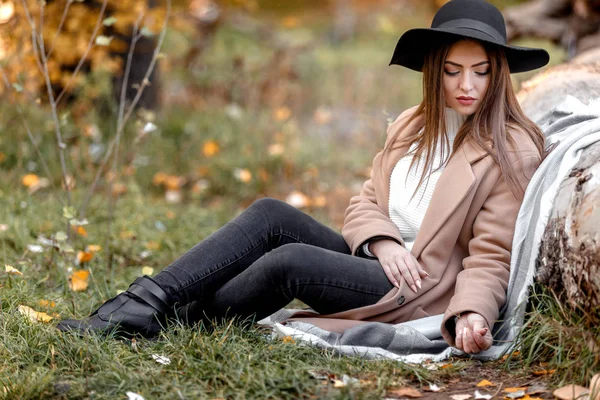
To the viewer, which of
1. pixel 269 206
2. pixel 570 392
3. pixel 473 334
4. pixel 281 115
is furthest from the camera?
pixel 281 115

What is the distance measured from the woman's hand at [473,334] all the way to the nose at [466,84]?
0.74 m

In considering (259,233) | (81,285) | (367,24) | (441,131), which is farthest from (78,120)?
(367,24)

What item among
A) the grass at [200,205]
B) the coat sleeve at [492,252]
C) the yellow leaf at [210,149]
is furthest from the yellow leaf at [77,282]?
the yellow leaf at [210,149]

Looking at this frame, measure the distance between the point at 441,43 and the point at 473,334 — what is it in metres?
0.98

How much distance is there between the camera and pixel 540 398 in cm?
Result: 204

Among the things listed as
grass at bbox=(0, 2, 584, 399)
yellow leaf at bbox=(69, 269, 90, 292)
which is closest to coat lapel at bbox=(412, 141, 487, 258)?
grass at bbox=(0, 2, 584, 399)

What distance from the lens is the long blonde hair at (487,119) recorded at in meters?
2.42

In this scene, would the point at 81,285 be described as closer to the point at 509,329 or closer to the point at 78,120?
the point at 509,329

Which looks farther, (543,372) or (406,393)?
(543,372)

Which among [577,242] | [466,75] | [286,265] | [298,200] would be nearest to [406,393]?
[286,265]

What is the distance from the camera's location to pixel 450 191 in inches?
96.1

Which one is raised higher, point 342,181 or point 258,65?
point 258,65

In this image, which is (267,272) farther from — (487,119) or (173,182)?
(173,182)

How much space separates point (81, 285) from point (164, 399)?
1212 millimetres
